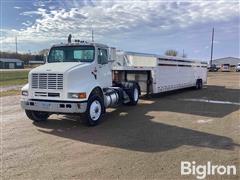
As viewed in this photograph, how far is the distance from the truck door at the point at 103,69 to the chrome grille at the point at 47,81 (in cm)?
162

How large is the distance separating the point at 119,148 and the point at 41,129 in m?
2.94

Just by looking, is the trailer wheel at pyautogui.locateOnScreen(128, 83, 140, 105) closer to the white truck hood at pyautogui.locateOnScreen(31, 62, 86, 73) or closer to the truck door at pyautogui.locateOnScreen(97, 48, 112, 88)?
the truck door at pyautogui.locateOnScreen(97, 48, 112, 88)

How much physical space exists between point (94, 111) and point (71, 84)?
1.17 m

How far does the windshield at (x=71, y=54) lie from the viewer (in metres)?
9.34

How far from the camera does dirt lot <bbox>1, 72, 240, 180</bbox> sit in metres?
5.08

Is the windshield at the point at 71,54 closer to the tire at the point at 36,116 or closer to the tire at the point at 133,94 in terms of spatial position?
the tire at the point at 36,116

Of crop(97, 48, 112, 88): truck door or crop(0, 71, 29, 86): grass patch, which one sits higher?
crop(97, 48, 112, 88): truck door

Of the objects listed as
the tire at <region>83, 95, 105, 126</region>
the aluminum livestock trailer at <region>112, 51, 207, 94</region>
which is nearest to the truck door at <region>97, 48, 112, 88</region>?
the tire at <region>83, 95, 105, 126</region>

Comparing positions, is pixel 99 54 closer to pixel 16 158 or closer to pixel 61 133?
pixel 61 133

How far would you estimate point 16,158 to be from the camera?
5754 millimetres

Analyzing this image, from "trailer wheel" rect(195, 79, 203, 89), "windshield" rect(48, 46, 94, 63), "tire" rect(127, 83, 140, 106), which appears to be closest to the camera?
"windshield" rect(48, 46, 94, 63)

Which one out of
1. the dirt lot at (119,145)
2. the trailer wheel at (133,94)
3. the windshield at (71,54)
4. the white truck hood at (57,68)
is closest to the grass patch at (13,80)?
the trailer wheel at (133,94)

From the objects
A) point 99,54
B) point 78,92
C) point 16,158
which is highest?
point 99,54

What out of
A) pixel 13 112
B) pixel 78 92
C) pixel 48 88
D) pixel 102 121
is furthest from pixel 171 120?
pixel 13 112
